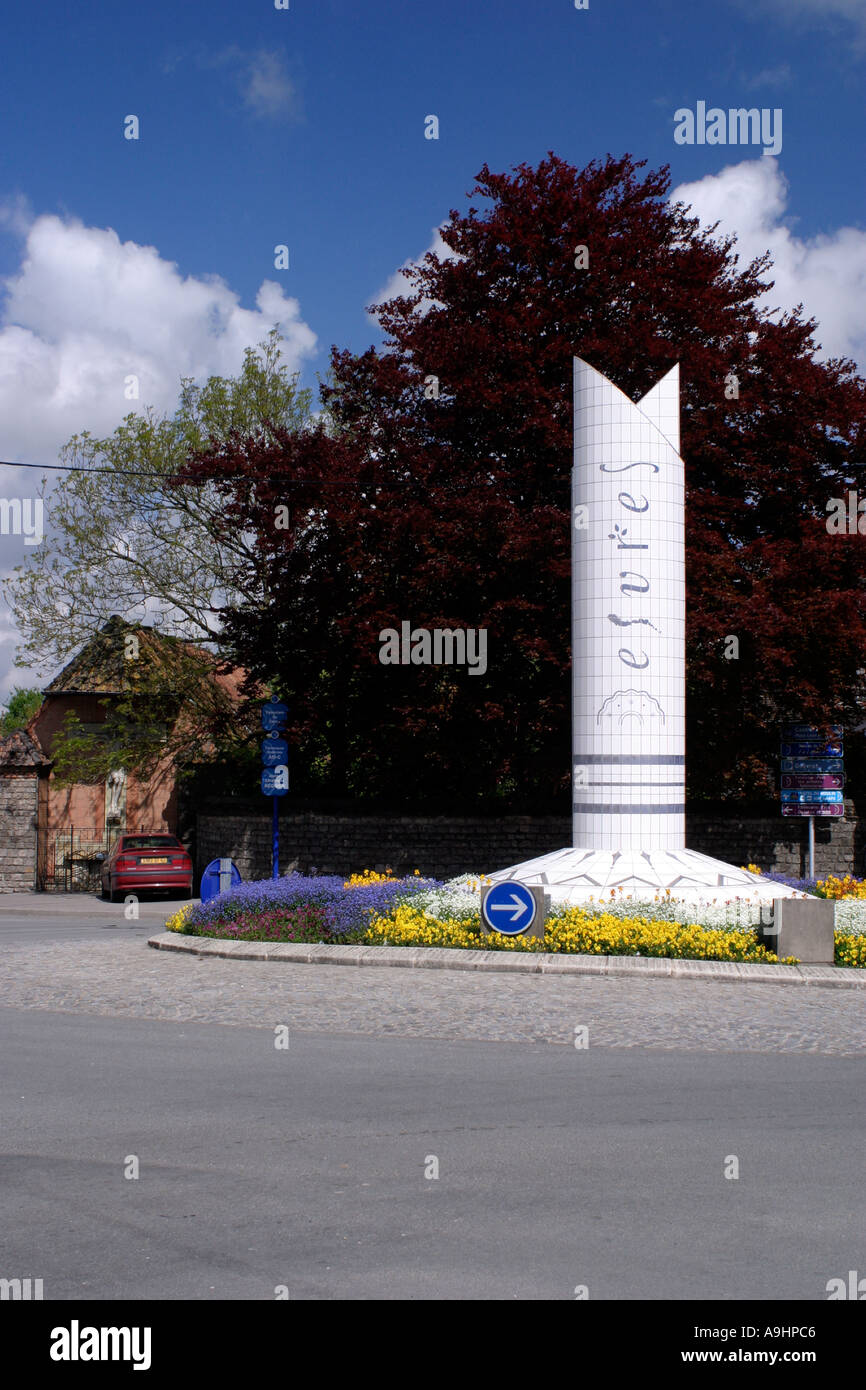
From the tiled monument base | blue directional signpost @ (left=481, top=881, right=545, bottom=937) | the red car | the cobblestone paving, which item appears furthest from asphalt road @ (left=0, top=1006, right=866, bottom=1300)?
the red car

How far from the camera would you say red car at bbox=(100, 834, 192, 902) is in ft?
89.8

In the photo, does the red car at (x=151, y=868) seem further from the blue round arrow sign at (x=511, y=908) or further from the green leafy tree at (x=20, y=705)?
the green leafy tree at (x=20, y=705)

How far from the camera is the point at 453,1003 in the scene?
38.4ft

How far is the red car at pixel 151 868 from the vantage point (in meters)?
27.4

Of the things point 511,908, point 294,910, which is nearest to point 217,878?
point 294,910

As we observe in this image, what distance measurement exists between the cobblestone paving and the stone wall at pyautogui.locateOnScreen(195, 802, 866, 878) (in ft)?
33.1

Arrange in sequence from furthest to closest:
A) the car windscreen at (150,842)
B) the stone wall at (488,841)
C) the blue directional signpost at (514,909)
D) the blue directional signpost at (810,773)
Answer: the car windscreen at (150,842) < the stone wall at (488,841) < the blue directional signpost at (810,773) < the blue directional signpost at (514,909)

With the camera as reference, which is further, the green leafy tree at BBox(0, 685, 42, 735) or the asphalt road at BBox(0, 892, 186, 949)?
the green leafy tree at BBox(0, 685, 42, 735)

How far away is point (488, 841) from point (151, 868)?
780 centimetres

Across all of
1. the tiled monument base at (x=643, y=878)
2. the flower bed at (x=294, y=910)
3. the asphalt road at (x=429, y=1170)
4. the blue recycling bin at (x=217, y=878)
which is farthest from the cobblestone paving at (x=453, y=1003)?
the blue recycling bin at (x=217, y=878)

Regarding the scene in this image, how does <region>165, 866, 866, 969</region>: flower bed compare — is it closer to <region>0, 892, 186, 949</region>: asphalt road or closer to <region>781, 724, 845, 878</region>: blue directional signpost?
<region>0, 892, 186, 949</region>: asphalt road

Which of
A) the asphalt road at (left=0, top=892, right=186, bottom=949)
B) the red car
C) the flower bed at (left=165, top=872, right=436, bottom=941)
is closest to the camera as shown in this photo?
the flower bed at (left=165, top=872, right=436, bottom=941)

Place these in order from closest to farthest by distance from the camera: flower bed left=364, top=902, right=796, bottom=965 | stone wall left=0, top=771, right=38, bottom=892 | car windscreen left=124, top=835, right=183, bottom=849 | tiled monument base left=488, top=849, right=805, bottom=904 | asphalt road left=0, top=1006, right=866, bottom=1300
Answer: asphalt road left=0, top=1006, right=866, bottom=1300 → flower bed left=364, top=902, right=796, bottom=965 → tiled monument base left=488, top=849, right=805, bottom=904 → car windscreen left=124, top=835, right=183, bottom=849 → stone wall left=0, top=771, right=38, bottom=892

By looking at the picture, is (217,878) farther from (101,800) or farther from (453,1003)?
(101,800)
